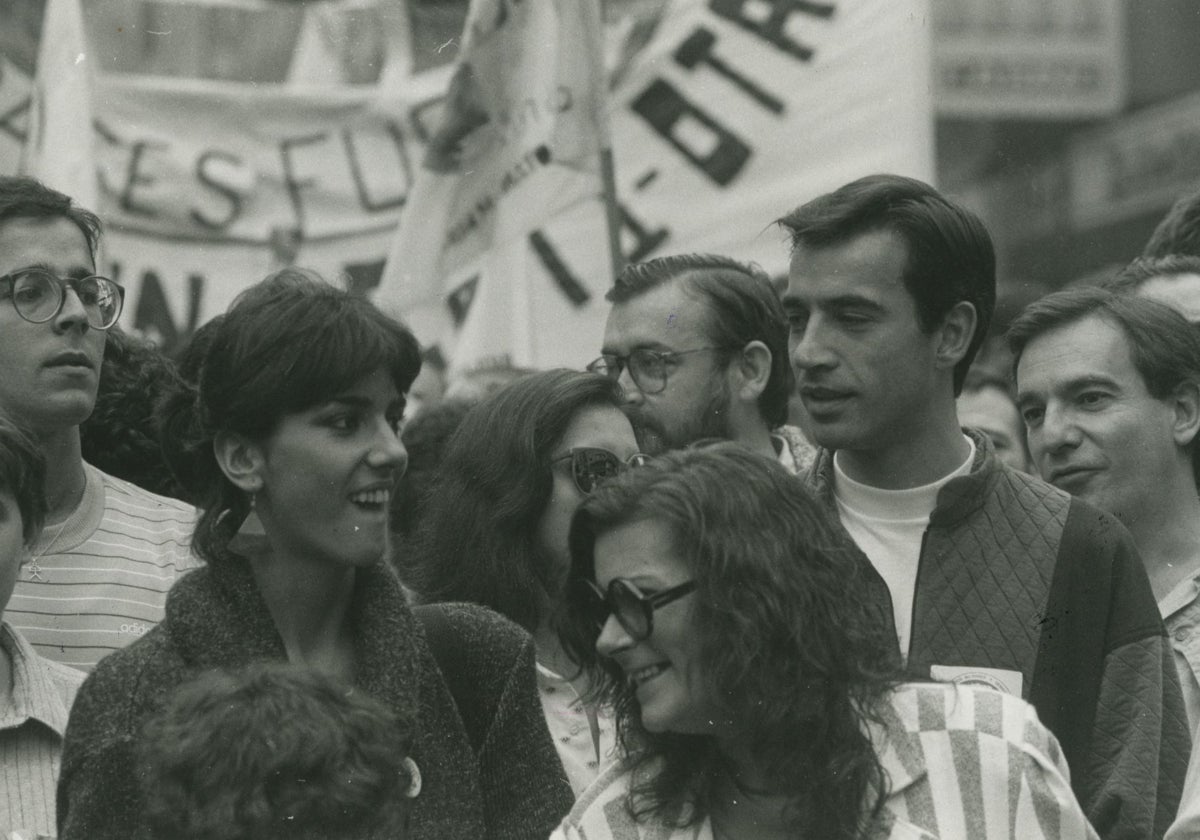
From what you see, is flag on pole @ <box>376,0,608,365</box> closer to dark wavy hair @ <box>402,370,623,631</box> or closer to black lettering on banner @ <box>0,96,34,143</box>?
black lettering on banner @ <box>0,96,34,143</box>

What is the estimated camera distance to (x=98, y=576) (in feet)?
12.8

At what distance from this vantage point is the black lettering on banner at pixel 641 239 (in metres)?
6.45

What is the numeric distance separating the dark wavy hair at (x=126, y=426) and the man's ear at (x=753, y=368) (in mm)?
1211

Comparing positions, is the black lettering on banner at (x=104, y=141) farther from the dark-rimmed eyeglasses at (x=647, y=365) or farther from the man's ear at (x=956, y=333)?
the man's ear at (x=956, y=333)

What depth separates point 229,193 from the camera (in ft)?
22.4

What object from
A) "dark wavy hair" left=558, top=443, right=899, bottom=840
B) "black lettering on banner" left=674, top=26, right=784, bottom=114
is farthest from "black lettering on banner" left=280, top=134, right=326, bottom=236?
"dark wavy hair" left=558, top=443, right=899, bottom=840

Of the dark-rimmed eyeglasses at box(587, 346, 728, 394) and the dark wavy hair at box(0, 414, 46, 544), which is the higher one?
the dark wavy hair at box(0, 414, 46, 544)

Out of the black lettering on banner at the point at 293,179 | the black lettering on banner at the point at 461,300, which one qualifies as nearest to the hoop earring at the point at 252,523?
the black lettering on banner at the point at 461,300

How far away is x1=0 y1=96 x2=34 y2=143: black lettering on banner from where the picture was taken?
23.4 ft

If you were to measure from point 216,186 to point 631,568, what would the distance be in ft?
14.0

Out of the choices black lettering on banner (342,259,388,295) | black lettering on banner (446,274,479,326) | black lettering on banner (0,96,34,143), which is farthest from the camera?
black lettering on banner (0,96,34,143)

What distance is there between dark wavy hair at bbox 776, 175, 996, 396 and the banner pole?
1.85 metres

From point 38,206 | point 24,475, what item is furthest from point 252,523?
point 38,206

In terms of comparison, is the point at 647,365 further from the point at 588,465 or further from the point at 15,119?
the point at 15,119
